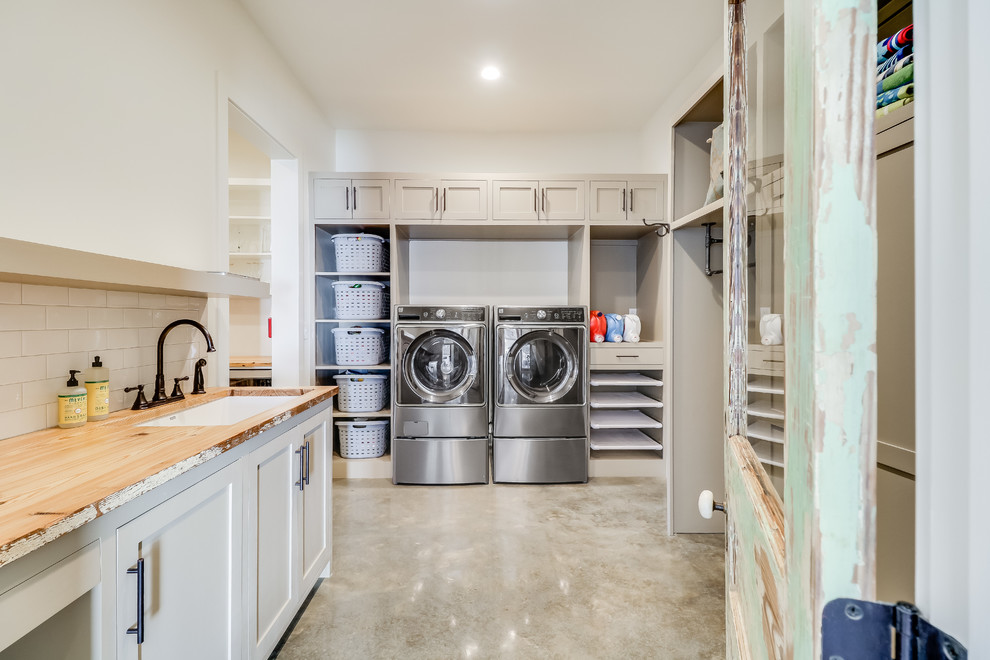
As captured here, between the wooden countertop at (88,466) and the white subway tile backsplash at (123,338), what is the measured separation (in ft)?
0.80

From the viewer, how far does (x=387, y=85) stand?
10.6 ft

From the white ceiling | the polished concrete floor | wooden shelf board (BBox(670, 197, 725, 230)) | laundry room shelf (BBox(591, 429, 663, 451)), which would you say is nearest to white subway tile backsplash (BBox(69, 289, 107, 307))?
the polished concrete floor

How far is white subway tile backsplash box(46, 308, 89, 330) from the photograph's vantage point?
1.40 m

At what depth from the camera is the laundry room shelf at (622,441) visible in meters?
3.42

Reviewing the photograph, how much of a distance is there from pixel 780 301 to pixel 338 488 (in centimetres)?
328

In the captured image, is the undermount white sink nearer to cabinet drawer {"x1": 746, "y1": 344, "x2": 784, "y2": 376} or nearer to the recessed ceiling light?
cabinet drawer {"x1": 746, "y1": 344, "x2": 784, "y2": 376}

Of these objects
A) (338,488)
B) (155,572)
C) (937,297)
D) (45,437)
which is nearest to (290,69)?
(45,437)

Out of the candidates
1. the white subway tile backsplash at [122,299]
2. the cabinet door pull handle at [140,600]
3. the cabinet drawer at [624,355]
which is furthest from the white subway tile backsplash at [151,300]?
the cabinet drawer at [624,355]

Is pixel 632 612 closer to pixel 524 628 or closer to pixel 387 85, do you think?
pixel 524 628

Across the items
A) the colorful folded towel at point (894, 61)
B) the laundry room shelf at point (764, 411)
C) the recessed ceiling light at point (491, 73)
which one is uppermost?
the recessed ceiling light at point (491, 73)

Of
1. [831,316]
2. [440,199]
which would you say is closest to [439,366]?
[440,199]

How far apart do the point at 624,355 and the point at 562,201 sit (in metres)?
1.24

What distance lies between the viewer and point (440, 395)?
10.8 feet

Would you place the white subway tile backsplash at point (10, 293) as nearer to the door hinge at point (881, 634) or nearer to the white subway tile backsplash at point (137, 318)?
the white subway tile backsplash at point (137, 318)
